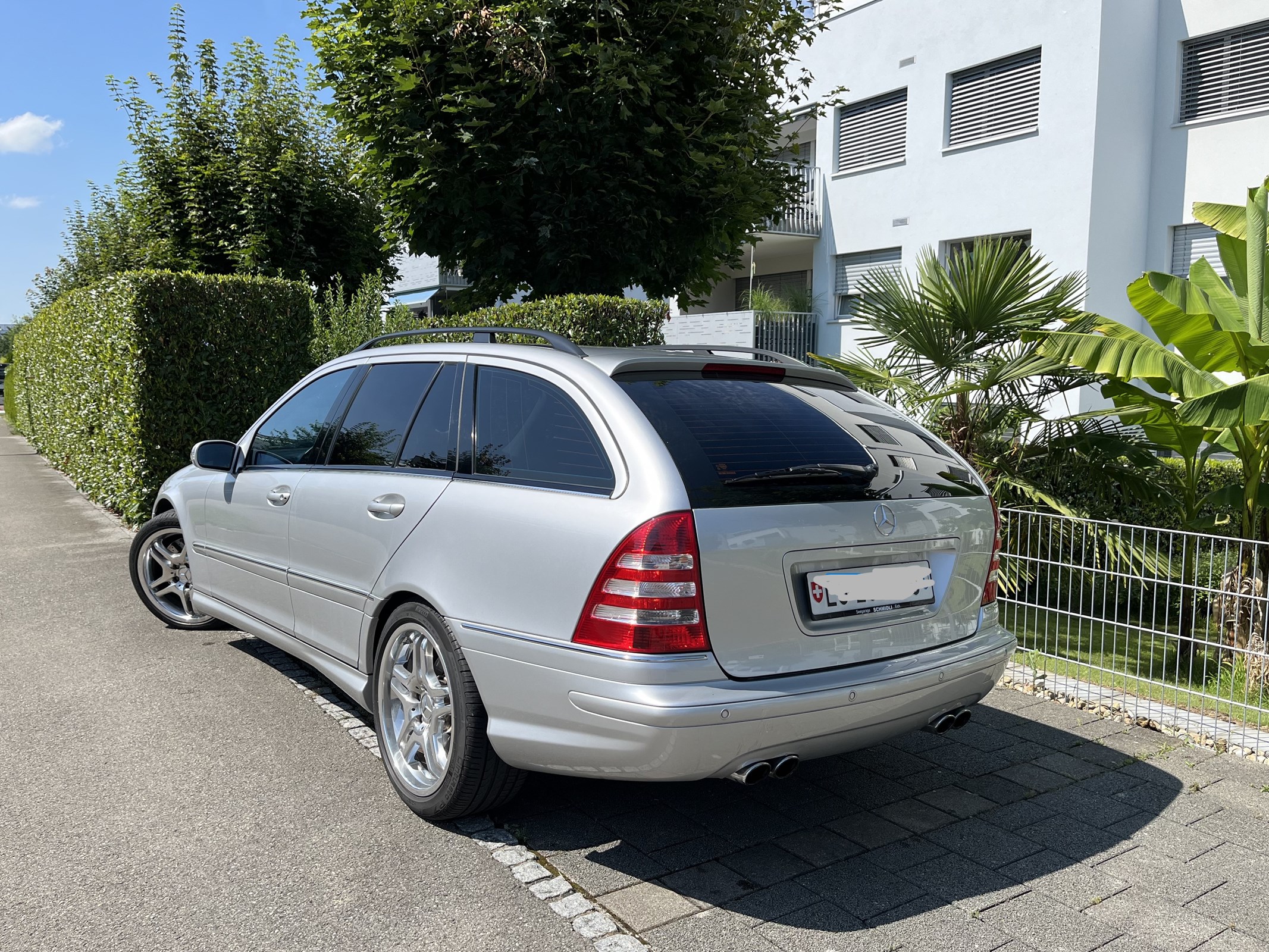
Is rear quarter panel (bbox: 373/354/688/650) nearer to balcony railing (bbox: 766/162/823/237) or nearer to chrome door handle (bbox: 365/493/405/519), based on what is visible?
chrome door handle (bbox: 365/493/405/519)

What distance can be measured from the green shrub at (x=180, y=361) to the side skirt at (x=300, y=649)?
5362mm

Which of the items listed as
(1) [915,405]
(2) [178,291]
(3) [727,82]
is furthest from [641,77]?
(2) [178,291]

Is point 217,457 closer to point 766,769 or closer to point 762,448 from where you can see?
point 762,448

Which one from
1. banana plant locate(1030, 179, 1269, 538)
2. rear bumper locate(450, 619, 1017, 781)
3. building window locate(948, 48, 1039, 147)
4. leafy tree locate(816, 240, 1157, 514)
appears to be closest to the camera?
rear bumper locate(450, 619, 1017, 781)

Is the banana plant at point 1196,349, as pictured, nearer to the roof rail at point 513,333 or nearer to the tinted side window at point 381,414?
the roof rail at point 513,333

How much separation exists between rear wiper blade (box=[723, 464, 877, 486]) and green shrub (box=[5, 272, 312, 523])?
29.2ft

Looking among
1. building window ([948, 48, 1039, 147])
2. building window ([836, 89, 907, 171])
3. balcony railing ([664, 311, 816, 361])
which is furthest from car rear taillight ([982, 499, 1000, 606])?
building window ([836, 89, 907, 171])

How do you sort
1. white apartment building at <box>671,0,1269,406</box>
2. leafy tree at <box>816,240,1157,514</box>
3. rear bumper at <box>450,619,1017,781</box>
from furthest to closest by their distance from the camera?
white apartment building at <box>671,0,1269,406</box>
leafy tree at <box>816,240,1157,514</box>
rear bumper at <box>450,619,1017,781</box>

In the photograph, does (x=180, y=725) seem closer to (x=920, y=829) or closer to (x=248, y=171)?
(x=920, y=829)

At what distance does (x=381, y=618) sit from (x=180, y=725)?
5.08 ft

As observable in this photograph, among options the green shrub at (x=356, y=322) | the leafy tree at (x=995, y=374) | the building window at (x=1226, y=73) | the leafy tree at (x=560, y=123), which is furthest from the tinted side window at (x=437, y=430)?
the building window at (x=1226, y=73)

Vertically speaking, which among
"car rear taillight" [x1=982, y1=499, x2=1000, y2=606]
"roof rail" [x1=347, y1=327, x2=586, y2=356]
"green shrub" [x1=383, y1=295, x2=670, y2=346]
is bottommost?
"car rear taillight" [x1=982, y1=499, x2=1000, y2=606]

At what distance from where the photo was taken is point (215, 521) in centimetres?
557

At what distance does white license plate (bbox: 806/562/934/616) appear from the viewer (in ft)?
10.8
